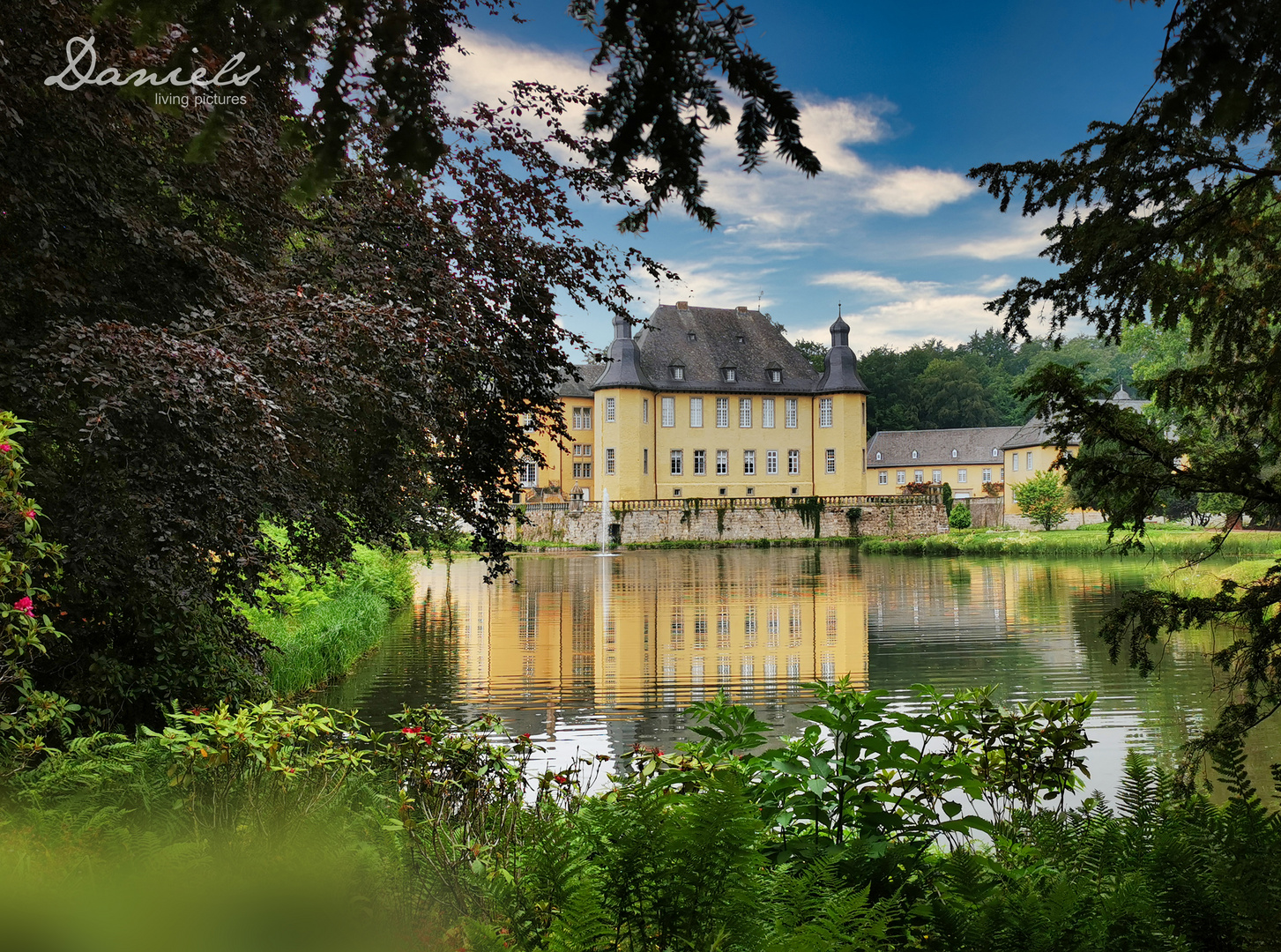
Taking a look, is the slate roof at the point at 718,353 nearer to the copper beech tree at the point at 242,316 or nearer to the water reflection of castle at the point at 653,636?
the water reflection of castle at the point at 653,636

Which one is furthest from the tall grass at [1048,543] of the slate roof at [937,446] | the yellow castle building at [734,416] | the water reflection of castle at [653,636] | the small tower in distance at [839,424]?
the slate roof at [937,446]

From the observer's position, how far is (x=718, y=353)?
58.8m

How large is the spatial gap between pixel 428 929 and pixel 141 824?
1.74 m

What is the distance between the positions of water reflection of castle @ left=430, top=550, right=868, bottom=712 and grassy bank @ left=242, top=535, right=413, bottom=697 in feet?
4.84

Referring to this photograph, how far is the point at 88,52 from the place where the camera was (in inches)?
181

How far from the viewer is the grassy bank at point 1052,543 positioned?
27906mm

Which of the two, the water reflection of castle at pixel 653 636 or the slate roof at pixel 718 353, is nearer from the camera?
the water reflection of castle at pixel 653 636

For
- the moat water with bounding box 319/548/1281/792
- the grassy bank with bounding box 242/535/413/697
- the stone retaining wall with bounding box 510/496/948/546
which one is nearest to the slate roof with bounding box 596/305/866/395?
the stone retaining wall with bounding box 510/496/948/546

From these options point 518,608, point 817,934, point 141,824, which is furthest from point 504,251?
point 518,608

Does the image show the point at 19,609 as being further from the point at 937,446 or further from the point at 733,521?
the point at 937,446

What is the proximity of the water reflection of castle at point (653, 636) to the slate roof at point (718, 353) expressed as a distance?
Answer: 1237 inches

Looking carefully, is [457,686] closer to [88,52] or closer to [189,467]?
[189,467]

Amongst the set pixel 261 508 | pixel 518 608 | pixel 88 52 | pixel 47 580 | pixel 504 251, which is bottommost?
pixel 518 608

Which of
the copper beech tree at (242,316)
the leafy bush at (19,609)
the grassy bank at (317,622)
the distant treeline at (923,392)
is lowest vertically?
the grassy bank at (317,622)
